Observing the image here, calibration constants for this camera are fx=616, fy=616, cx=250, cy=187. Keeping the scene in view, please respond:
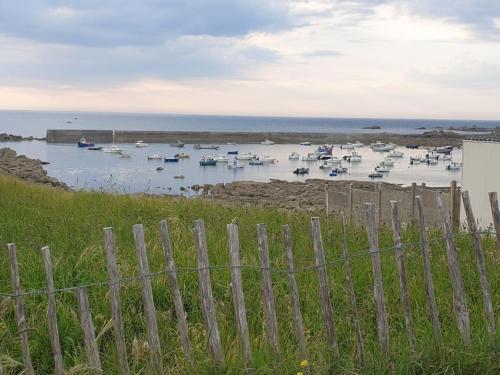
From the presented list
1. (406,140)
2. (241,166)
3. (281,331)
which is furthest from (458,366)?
(406,140)

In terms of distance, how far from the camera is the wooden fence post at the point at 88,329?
4008 millimetres

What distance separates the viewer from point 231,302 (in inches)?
229

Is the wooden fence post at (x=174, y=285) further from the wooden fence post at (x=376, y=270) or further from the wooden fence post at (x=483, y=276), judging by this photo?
the wooden fence post at (x=483, y=276)

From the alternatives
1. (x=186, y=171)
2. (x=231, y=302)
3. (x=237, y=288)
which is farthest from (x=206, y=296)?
(x=186, y=171)

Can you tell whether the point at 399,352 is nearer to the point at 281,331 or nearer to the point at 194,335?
the point at 281,331

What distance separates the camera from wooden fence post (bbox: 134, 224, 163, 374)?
4.00m

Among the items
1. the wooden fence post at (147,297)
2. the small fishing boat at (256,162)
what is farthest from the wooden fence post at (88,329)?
the small fishing boat at (256,162)

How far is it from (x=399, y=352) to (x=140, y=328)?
2.25m

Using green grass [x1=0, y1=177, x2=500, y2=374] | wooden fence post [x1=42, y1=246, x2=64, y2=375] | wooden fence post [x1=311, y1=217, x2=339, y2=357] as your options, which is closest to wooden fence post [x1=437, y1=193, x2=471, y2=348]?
green grass [x1=0, y1=177, x2=500, y2=374]

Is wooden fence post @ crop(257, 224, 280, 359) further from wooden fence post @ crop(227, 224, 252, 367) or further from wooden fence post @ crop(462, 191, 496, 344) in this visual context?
wooden fence post @ crop(462, 191, 496, 344)

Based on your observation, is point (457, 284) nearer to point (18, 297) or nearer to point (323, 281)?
point (323, 281)

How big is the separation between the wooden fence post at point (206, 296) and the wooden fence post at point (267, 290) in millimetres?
363

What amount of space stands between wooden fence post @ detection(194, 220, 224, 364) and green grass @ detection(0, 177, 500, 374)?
0.11 metres

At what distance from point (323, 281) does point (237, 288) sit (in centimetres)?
60
